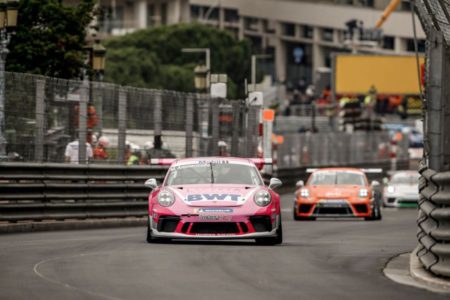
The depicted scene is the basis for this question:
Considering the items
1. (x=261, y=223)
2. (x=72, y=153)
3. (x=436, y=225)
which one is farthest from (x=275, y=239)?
(x=72, y=153)

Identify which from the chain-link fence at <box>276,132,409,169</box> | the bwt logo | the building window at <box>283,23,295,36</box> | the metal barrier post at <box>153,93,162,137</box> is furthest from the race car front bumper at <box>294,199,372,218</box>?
the building window at <box>283,23,295,36</box>

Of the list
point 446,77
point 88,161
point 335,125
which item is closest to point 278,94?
point 335,125

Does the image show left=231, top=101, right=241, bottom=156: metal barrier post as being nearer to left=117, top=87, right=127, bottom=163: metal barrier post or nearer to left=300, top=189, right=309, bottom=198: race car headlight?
left=300, top=189, right=309, bottom=198: race car headlight

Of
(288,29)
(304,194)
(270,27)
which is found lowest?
(304,194)

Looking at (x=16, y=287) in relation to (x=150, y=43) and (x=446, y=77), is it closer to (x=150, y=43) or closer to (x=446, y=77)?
(x=446, y=77)

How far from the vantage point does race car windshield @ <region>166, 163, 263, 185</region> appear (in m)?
21.5

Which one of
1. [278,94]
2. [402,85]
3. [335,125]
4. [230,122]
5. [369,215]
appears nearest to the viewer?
[369,215]

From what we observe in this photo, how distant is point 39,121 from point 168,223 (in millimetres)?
6025

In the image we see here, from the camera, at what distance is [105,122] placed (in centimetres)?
2853

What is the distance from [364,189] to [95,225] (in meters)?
7.96

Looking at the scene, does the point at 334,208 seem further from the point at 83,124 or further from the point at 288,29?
the point at 288,29

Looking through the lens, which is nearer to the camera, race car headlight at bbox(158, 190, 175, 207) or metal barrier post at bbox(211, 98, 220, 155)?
race car headlight at bbox(158, 190, 175, 207)

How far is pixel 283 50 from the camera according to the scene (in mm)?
149375

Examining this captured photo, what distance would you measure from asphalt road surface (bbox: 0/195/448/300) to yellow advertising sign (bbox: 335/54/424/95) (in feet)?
255
